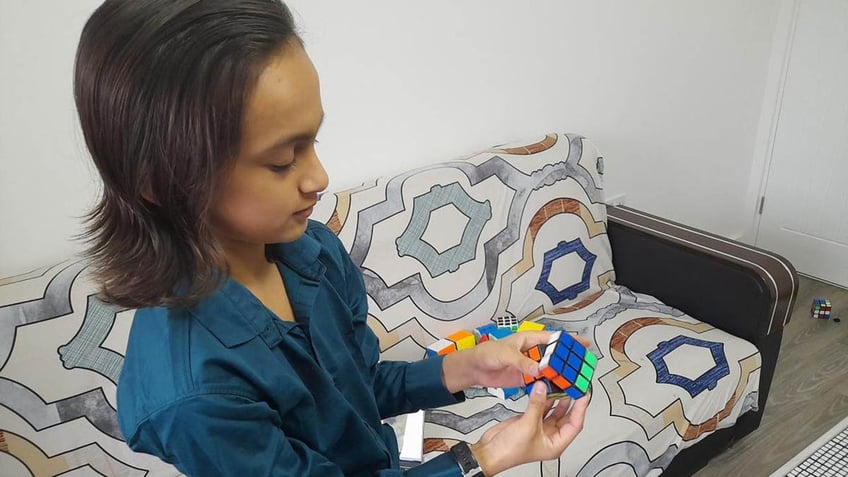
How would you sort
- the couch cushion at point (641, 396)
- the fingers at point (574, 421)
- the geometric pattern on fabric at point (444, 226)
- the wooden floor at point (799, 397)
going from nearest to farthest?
the fingers at point (574, 421)
the couch cushion at point (641, 396)
the geometric pattern on fabric at point (444, 226)
the wooden floor at point (799, 397)

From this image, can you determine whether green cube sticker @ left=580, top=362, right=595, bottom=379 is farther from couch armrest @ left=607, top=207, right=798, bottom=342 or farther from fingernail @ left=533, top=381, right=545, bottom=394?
couch armrest @ left=607, top=207, right=798, bottom=342

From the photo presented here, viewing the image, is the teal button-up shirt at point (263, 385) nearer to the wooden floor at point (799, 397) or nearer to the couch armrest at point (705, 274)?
the couch armrest at point (705, 274)

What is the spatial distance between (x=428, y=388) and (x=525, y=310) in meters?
1.10

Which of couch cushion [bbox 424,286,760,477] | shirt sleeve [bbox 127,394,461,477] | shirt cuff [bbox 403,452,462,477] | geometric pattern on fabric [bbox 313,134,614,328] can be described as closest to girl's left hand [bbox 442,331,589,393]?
shirt cuff [bbox 403,452,462,477]

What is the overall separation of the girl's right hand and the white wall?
1074 mm

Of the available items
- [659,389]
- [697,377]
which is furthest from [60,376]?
[697,377]

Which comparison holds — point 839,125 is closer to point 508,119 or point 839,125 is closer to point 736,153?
point 736,153

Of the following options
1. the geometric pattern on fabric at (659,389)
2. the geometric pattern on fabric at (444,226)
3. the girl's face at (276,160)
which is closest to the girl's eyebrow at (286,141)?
the girl's face at (276,160)

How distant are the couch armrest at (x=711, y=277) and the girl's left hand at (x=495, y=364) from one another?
1125mm

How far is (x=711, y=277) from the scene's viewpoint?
1.97 m

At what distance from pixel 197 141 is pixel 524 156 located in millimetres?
1602

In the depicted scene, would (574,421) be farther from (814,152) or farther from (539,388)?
(814,152)

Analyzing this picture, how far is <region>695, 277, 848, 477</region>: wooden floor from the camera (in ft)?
6.52

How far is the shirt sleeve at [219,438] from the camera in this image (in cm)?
64
